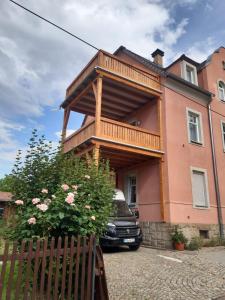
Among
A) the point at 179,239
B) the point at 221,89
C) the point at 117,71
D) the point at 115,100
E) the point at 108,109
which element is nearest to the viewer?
the point at 179,239

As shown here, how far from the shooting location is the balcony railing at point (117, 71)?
1077cm

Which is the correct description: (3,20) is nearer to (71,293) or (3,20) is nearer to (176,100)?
(71,293)

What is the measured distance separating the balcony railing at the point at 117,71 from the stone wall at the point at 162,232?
6.74m

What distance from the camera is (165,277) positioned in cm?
Answer: 557

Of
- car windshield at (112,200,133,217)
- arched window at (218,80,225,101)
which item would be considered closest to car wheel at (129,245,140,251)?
car windshield at (112,200,133,217)

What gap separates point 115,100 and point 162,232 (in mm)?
7225

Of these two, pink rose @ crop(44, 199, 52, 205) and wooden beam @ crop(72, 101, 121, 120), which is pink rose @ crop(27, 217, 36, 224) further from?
wooden beam @ crop(72, 101, 121, 120)

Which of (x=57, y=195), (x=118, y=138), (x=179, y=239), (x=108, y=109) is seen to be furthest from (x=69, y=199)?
(x=108, y=109)

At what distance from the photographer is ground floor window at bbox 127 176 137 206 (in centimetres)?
1318

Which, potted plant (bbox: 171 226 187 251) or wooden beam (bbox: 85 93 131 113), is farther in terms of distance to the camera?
wooden beam (bbox: 85 93 131 113)

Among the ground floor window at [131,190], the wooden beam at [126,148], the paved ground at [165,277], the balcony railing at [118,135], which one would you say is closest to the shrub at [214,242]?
the paved ground at [165,277]

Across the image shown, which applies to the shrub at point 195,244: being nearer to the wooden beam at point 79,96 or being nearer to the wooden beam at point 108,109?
the wooden beam at point 108,109

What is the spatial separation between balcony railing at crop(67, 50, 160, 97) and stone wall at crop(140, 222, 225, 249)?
265 inches

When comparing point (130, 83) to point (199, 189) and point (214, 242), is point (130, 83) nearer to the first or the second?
point (199, 189)
